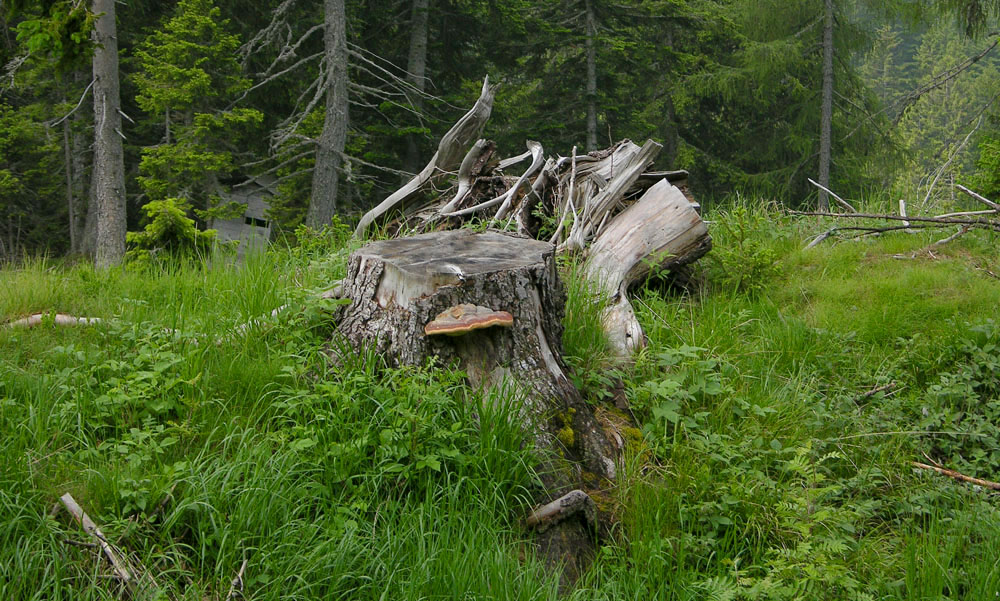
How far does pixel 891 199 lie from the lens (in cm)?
804

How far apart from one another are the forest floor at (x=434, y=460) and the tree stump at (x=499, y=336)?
6.1 inches

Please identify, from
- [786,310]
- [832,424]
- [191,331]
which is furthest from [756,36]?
[191,331]

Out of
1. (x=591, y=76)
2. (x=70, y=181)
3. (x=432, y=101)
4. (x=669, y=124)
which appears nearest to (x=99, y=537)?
(x=432, y=101)

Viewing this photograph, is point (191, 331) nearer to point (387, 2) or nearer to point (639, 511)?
point (639, 511)

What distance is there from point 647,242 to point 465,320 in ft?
9.12

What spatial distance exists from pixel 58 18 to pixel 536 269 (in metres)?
5.93

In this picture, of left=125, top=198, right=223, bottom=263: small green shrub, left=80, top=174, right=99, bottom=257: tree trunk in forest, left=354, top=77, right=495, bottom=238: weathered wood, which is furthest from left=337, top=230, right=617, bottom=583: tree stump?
left=80, top=174, right=99, bottom=257: tree trunk in forest

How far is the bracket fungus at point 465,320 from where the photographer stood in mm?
3223

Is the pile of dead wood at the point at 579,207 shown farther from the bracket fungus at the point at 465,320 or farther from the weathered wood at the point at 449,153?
the bracket fungus at the point at 465,320

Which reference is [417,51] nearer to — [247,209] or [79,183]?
[247,209]

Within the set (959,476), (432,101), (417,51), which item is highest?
(417,51)

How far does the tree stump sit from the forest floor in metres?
0.16

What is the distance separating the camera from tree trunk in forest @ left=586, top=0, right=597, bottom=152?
66.6ft

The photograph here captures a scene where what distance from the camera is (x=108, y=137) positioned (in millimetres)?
10914
